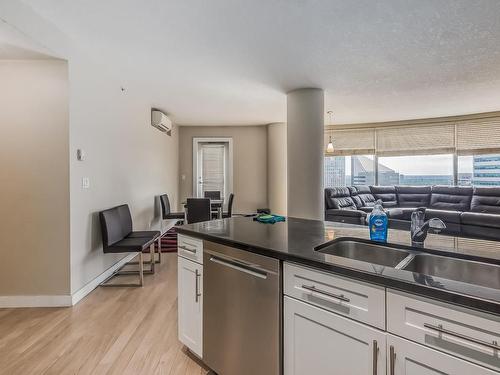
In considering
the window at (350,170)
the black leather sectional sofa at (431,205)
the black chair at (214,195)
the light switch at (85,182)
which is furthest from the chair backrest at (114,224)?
the window at (350,170)

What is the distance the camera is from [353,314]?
3.53 feet

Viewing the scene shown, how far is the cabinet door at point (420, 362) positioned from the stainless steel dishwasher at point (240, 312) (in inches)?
20.0

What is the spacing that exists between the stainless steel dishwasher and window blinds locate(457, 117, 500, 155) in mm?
6734

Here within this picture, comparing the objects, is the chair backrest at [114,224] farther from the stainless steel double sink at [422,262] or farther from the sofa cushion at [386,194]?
the sofa cushion at [386,194]

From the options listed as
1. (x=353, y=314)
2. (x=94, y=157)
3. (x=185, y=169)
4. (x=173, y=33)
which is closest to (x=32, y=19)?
(x=173, y=33)

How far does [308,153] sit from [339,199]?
7.52 ft

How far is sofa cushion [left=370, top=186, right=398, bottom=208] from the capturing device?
659cm

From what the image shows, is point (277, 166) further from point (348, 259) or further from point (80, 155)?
point (348, 259)

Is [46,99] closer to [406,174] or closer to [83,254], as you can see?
[83,254]

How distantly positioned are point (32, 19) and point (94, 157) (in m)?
1.35

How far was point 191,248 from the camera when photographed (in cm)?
181

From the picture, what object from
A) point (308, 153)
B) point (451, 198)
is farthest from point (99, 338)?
point (451, 198)

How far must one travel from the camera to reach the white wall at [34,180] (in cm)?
255

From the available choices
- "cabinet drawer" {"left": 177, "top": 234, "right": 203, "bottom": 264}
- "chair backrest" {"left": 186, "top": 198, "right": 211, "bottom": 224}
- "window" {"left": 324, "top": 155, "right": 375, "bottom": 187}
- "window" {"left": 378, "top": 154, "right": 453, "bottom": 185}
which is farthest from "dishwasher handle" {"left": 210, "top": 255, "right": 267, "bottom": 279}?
"window" {"left": 378, "top": 154, "right": 453, "bottom": 185}
